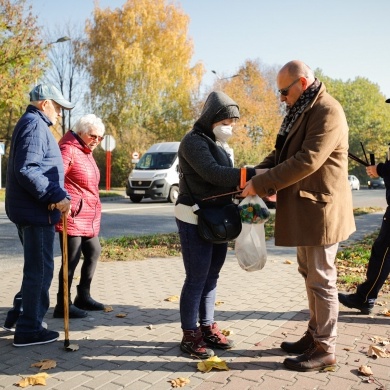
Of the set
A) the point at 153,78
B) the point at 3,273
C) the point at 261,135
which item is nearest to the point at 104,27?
the point at 153,78

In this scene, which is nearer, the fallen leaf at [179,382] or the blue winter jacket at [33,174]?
the fallen leaf at [179,382]

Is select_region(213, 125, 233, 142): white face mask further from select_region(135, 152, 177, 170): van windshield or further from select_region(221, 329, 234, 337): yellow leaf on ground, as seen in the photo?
select_region(135, 152, 177, 170): van windshield

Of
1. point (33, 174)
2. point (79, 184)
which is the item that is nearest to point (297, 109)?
point (33, 174)

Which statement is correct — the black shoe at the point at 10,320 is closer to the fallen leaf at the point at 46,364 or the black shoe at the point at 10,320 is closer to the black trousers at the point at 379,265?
the fallen leaf at the point at 46,364

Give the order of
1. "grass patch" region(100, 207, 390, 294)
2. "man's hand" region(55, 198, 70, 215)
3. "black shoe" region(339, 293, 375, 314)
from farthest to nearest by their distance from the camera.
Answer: "grass patch" region(100, 207, 390, 294) → "black shoe" region(339, 293, 375, 314) → "man's hand" region(55, 198, 70, 215)

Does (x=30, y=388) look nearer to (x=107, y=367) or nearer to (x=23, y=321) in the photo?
(x=107, y=367)

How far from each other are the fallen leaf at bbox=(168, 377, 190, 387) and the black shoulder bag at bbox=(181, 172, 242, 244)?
3.29ft

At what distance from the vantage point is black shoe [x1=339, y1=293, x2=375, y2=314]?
16.6 feet

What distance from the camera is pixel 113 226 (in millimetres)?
12828

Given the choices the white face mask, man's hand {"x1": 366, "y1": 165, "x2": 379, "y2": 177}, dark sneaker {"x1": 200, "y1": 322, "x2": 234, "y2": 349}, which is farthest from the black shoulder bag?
man's hand {"x1": 366, "y1": 165, "x2": 379, "y2": 177}

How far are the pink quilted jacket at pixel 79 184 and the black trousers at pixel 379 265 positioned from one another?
283 cm

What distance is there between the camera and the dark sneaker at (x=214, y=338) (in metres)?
4.12

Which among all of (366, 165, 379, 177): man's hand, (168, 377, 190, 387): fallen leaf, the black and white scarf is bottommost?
(168, 377, 190, 387): fallen leaf

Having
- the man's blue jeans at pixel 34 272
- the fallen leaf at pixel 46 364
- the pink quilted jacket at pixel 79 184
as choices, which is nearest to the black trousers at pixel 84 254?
the pink quilted jacket at pixel 79 184
